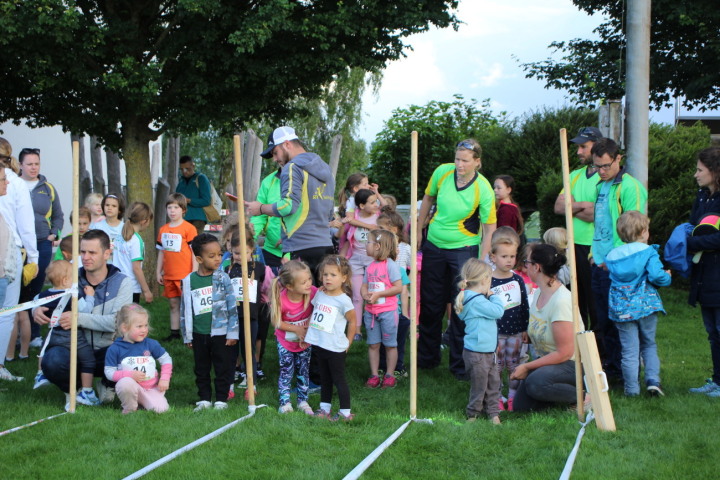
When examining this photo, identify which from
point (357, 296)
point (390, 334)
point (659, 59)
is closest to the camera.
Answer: point (390, 334)

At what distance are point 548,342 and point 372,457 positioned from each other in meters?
1.96

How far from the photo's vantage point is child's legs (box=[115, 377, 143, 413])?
5.94 m

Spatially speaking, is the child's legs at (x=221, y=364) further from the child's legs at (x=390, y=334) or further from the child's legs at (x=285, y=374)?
the child's legs at (x=390, y=334)

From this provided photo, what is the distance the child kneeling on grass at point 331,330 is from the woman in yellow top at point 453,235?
1.53 m

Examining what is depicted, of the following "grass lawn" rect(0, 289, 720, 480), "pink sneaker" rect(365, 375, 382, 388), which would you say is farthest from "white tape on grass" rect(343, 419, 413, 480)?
"pink sneaker" rect(365, 375, 382, 388)

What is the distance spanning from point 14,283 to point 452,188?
3821 mm

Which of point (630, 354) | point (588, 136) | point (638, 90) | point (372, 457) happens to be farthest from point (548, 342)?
point (638, 90)

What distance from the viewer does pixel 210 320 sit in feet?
20.5

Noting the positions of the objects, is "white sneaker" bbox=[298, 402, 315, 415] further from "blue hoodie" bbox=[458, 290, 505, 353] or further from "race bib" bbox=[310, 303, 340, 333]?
"blue hoodie" bbox=[458, 290, 505, 353]

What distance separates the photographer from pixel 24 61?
10.6 metres

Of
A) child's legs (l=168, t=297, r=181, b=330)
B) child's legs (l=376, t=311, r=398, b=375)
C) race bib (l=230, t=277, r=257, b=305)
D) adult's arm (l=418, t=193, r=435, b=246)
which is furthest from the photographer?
child's legs (l=168, t=297, r=181, b=330)

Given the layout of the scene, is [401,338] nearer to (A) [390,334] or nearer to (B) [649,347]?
(A) [390,334]

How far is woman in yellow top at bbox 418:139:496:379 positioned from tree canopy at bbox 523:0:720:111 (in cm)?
1136

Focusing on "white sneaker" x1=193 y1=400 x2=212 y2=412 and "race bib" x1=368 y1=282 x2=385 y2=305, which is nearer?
"white sneaker" x1=193 y1=400 x2=212 y2=412
